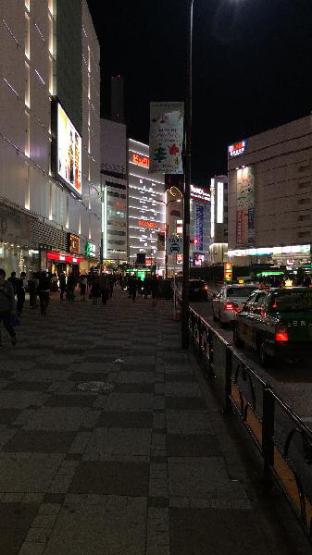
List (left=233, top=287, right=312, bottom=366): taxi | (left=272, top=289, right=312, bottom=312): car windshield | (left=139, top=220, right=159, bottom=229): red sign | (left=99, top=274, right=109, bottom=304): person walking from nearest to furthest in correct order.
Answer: (left=233, top=287, right=312, bottom=366): taxi
(left=272, top=289, right=312, bottom=312): car windshield
(left=99, top=274, right=109, bottom=304): person walking
(left=139, top=220, right=159, bottom=229): red sign

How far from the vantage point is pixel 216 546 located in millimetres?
3691

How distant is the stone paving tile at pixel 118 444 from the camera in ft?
18.2

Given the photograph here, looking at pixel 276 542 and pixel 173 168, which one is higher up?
pixel 173 168

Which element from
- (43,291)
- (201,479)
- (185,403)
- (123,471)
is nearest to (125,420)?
(185,403)

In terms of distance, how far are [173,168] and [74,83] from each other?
4427cm

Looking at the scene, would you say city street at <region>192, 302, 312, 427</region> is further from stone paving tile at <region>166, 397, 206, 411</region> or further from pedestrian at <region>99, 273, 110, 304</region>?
pedestrian at <region>99, 273, 110, 304</region>

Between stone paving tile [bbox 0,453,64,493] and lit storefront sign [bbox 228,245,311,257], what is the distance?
11718 centimetres

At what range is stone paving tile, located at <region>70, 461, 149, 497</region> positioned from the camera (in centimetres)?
461

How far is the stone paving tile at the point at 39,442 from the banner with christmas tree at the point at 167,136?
30.9 ft

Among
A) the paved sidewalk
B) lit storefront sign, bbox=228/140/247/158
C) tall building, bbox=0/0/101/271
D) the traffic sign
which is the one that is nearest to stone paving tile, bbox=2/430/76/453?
the paved sidewalk

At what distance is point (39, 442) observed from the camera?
19.5 feet

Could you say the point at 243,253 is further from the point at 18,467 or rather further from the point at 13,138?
the point at 18,467

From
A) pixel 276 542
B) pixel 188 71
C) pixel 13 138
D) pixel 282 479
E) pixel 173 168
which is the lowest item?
pixel 276 542

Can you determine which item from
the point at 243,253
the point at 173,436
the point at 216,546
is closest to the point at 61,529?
the point at 216,546
